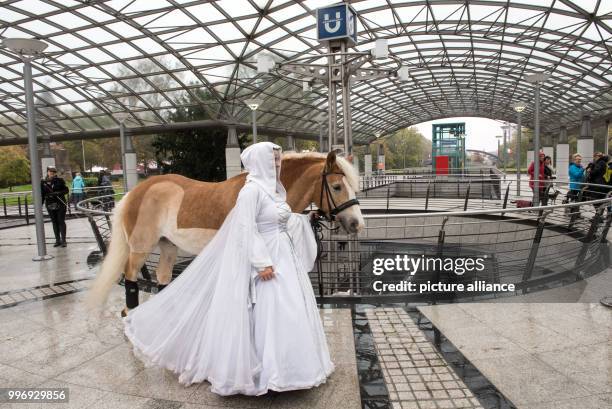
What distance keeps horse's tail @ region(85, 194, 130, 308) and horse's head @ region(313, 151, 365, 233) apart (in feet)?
7.30

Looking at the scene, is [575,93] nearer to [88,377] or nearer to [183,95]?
[183,95]

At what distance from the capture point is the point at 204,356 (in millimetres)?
3031

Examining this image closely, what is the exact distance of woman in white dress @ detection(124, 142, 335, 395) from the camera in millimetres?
2879

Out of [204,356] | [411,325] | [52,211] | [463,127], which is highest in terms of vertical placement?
[463,127]

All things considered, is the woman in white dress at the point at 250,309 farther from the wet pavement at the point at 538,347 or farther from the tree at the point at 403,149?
the tree at the point at 403,149

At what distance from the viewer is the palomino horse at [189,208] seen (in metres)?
3.43

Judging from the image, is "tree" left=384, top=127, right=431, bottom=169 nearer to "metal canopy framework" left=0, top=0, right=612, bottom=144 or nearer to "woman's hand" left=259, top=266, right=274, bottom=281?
"metal canopy framework" left=0, top=0, right=612, bottom=144

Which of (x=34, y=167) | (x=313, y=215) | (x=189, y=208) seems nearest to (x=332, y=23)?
(x=189, y=208)

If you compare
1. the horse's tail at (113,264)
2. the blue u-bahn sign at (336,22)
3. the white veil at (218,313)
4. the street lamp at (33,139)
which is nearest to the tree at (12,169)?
the street lamp at (33,139)

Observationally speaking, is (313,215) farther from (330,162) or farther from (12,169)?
Result: (12,169)

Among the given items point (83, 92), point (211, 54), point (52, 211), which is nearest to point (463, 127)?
point (211, 54)

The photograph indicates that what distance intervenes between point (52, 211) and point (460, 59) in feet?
86.1

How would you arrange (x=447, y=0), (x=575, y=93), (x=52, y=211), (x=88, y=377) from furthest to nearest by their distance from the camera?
1. (x=575, y=93)
2. (x=447, y=0)
3. (x=52, y=211)
4. (x=88, y=377)

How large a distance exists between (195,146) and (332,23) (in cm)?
1900
